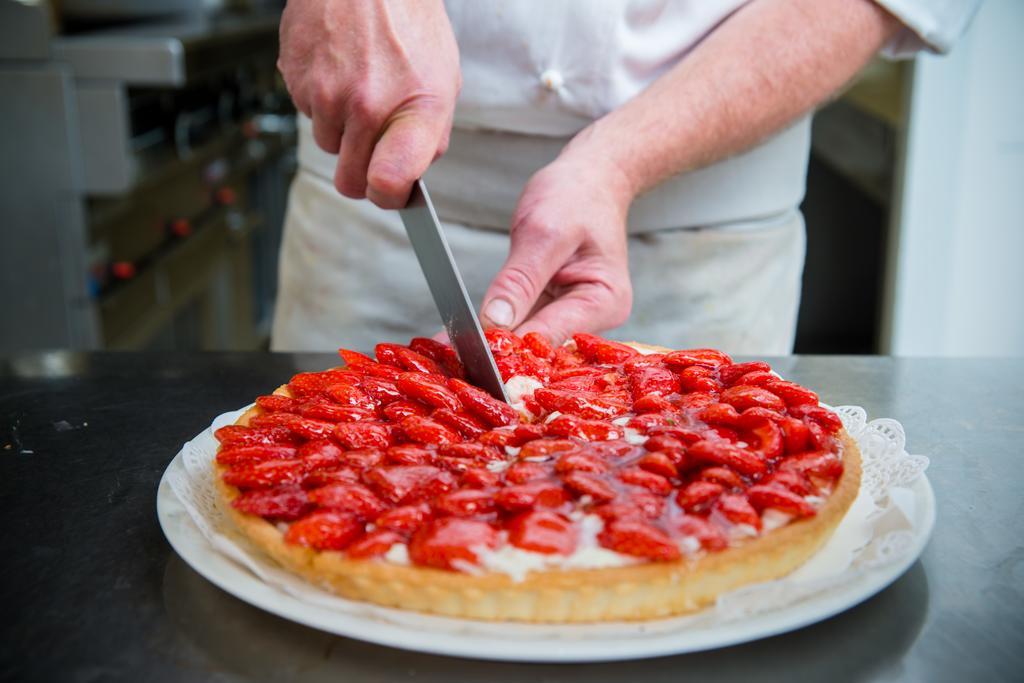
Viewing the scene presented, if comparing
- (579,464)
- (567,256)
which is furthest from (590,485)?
(567,256)

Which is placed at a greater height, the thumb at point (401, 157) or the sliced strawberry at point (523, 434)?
the thumb at point (401, 157)

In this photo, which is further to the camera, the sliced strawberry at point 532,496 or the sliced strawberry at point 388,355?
the sliced strawberry at point 388,355

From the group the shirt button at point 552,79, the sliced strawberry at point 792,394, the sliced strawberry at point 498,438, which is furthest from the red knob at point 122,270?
the sliced strawberry at point 792,394

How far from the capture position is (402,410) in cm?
112

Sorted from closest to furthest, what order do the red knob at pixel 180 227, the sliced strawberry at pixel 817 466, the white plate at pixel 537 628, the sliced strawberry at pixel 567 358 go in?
the white plate at pixel 537 628 → the sliced strawberry at pixel 817 466 → the sliced strawberry at pixel 567 358 → the red knob at pixel 180 227

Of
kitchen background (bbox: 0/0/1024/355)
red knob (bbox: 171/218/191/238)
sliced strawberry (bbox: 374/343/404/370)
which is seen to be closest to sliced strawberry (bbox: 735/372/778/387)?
sliced strawberry (bbox: 374/343/404/370)

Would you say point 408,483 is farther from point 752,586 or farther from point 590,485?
point 752,586

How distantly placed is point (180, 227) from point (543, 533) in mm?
2534

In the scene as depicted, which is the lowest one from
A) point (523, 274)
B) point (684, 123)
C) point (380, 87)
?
point (523, 274)

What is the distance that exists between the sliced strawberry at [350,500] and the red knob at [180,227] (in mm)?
2388

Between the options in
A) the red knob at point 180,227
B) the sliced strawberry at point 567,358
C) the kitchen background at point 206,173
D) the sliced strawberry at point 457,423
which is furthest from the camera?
the red knob at point 180,227

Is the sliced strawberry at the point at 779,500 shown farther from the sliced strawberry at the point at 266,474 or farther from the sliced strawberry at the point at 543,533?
the sliced strawberry at the point at 266,474

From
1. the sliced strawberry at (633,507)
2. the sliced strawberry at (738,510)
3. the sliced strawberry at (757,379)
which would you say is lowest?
the sliced strawberry at (757,379)

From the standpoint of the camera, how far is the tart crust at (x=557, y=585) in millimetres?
814
